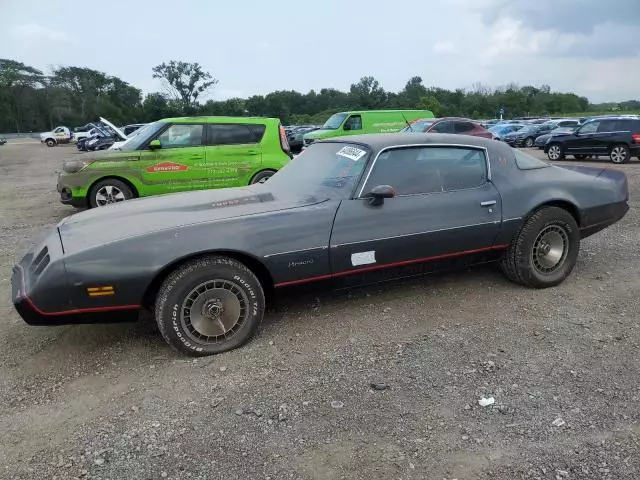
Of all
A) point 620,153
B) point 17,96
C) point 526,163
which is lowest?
point 620,153

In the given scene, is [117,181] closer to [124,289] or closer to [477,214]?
[124,289]

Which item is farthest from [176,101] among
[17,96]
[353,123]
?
[353,123]

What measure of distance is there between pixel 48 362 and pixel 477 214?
340 centimetres

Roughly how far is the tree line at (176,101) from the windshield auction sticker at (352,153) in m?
63.5

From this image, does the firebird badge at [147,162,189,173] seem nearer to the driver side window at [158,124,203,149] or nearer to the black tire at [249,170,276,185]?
the driver side window at [158,124,203,149]

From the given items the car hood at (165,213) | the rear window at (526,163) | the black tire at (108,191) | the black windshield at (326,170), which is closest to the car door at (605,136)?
the rear window at (526,163)

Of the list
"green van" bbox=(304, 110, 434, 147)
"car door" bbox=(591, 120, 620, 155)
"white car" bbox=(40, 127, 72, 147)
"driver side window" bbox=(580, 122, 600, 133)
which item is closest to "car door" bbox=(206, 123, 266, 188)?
"green van" bbox=(304, 110, 434, 147)

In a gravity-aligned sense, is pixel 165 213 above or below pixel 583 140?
above

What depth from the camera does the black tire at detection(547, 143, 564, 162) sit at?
56.0 feet

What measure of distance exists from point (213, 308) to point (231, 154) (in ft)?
18.7

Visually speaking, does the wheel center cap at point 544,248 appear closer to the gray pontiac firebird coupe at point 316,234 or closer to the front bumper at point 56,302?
the gray pontiac firebird coupe at point 316,234

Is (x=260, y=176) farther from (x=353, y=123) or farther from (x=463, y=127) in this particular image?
(x=463, y=127)

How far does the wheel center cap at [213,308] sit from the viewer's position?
331cm

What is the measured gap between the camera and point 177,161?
834 cm
